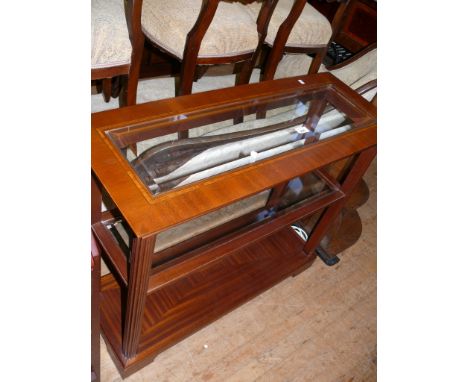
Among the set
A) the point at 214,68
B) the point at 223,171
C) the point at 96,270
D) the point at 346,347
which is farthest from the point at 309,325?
the point at 214,68

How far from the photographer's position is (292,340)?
1.41 meters

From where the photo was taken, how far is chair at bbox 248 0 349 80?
160cm

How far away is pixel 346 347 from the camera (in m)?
1.43

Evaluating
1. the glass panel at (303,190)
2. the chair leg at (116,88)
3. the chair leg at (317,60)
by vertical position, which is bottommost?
the chair leg at (116,88)

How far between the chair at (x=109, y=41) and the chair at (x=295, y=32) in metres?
0.60

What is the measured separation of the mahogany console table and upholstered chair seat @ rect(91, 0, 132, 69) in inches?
15.6

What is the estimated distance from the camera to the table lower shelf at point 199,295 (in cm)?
119

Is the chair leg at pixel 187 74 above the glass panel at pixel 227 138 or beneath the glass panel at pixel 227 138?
beneath

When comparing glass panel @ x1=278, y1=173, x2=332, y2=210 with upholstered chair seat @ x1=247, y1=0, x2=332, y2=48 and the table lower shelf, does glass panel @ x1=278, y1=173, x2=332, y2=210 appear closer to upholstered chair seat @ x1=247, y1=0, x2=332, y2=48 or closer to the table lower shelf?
the table lower shelf

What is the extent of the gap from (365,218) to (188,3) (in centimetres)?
122

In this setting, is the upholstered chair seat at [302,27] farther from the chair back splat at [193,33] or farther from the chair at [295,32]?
the chair back splat at [193,33]

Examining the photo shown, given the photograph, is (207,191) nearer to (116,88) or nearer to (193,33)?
(193,33)

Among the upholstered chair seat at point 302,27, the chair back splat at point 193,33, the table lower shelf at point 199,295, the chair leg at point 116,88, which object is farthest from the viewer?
the chair leg at point 116,88

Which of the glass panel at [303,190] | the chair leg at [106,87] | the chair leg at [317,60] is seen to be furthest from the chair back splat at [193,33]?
the glass panel at [303,190]
